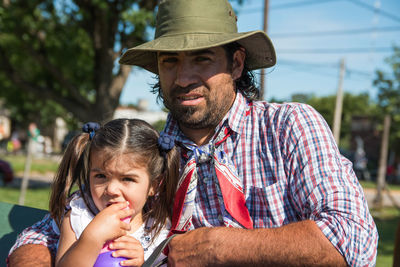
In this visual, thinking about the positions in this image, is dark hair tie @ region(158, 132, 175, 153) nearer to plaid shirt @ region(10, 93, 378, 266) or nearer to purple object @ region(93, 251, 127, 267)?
plaid shirt @ region(10, 93, 378, 266)

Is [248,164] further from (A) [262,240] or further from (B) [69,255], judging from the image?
(B) [69,255]

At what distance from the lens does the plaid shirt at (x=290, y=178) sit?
179 cm

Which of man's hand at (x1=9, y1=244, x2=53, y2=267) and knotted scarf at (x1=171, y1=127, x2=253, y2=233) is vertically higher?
knotted scarf at (x1=171, y1=127, x2=253, y2=233)

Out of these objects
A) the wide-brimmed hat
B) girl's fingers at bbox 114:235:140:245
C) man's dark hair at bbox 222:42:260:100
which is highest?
the wide-brimmed hat

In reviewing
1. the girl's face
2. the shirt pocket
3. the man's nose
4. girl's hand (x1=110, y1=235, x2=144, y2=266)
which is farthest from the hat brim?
girl's hand (x1=110, y1=235, x2=144, y2=266)

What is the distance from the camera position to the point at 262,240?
5.94ft

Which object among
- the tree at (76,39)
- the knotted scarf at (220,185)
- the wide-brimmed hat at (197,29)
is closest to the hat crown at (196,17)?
the wide-brimmed hat at (197,29)

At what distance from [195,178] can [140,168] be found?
0.29 m

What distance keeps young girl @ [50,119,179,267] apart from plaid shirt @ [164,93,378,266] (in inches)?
8.1

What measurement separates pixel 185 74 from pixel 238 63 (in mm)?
395

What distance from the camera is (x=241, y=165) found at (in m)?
2.24

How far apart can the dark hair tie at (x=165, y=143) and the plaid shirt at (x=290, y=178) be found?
0.16 metres

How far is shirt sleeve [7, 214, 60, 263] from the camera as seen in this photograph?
236 cm

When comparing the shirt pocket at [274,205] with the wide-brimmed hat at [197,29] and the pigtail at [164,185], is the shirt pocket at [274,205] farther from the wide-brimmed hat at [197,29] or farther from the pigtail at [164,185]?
the wide-brimmed hat at [197,29]
